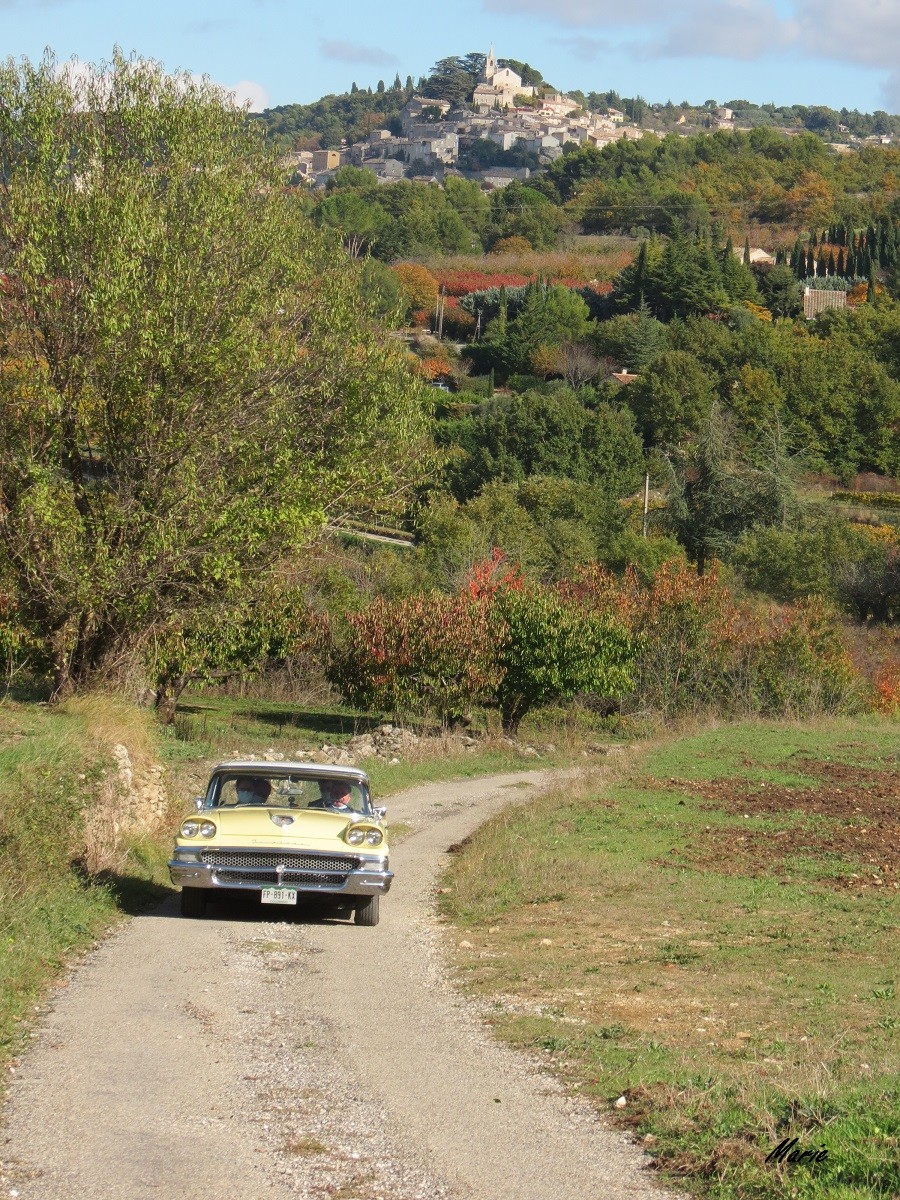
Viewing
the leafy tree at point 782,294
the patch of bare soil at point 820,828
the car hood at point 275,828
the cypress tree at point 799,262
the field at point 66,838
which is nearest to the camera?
the field at point 66,838

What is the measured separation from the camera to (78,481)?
922 inches

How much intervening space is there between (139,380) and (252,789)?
9.78m

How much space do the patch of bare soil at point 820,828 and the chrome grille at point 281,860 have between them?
22.2 feet

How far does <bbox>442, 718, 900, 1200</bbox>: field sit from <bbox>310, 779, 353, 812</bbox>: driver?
1644mm

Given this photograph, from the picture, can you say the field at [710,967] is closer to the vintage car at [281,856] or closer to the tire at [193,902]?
the vintage car at [281,856]

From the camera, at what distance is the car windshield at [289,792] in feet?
47.3

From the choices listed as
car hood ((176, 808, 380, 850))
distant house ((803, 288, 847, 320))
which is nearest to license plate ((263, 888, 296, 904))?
car hood ((176, 808, 380, 850))

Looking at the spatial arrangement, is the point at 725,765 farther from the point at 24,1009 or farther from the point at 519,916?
the point at 24,1009

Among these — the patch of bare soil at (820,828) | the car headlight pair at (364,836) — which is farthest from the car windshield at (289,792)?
the patch of bare soil at (820,828)

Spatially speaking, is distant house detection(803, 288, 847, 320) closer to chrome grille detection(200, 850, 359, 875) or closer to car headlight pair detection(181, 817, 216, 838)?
chrome grille detection(200, 850, 359, 875)

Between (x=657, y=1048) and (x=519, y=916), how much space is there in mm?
5888

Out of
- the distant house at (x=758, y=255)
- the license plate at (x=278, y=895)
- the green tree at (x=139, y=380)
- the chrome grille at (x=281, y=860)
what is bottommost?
the license plate at (x=278, y=895)

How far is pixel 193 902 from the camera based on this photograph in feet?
44.7

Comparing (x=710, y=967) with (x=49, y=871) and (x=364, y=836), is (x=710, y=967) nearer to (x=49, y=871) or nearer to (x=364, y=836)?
(x=364, y=836)
